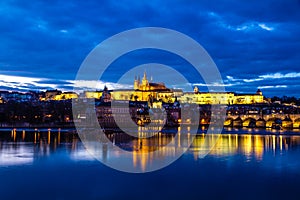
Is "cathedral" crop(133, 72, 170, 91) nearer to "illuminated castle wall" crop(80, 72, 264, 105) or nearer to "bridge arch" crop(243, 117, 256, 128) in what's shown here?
"illuminated castle wall" crop(80, 72, 264, 105)

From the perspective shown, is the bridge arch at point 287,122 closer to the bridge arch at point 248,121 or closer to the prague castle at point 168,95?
the bridge arch at point 248,121

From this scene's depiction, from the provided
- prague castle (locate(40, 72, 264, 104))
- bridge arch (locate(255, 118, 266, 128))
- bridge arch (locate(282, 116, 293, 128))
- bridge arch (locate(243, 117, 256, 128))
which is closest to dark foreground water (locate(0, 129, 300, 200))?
bridge arch (locate(282, 116, 293, 128))

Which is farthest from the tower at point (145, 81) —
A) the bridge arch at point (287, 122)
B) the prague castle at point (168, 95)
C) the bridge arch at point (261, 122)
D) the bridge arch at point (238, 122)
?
the bridge arch at point (287, 122)

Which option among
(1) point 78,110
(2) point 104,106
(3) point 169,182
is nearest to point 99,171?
(3) point 169,182

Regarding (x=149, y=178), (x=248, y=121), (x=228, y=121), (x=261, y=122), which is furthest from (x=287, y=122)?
(x=149, y=178)

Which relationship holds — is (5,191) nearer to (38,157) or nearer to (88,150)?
(38,157)

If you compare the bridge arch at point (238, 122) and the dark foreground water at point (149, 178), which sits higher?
the bridge arch at point (238, 122)

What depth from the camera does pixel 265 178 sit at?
14094 millimetres

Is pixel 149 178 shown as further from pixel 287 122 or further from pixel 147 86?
pixel 147 86

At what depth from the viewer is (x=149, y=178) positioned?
13703mm

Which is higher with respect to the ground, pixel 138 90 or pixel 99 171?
pixel 138 90

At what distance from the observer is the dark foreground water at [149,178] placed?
37.8 ft

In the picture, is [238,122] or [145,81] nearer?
[238,122]

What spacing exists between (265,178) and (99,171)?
5.28m
